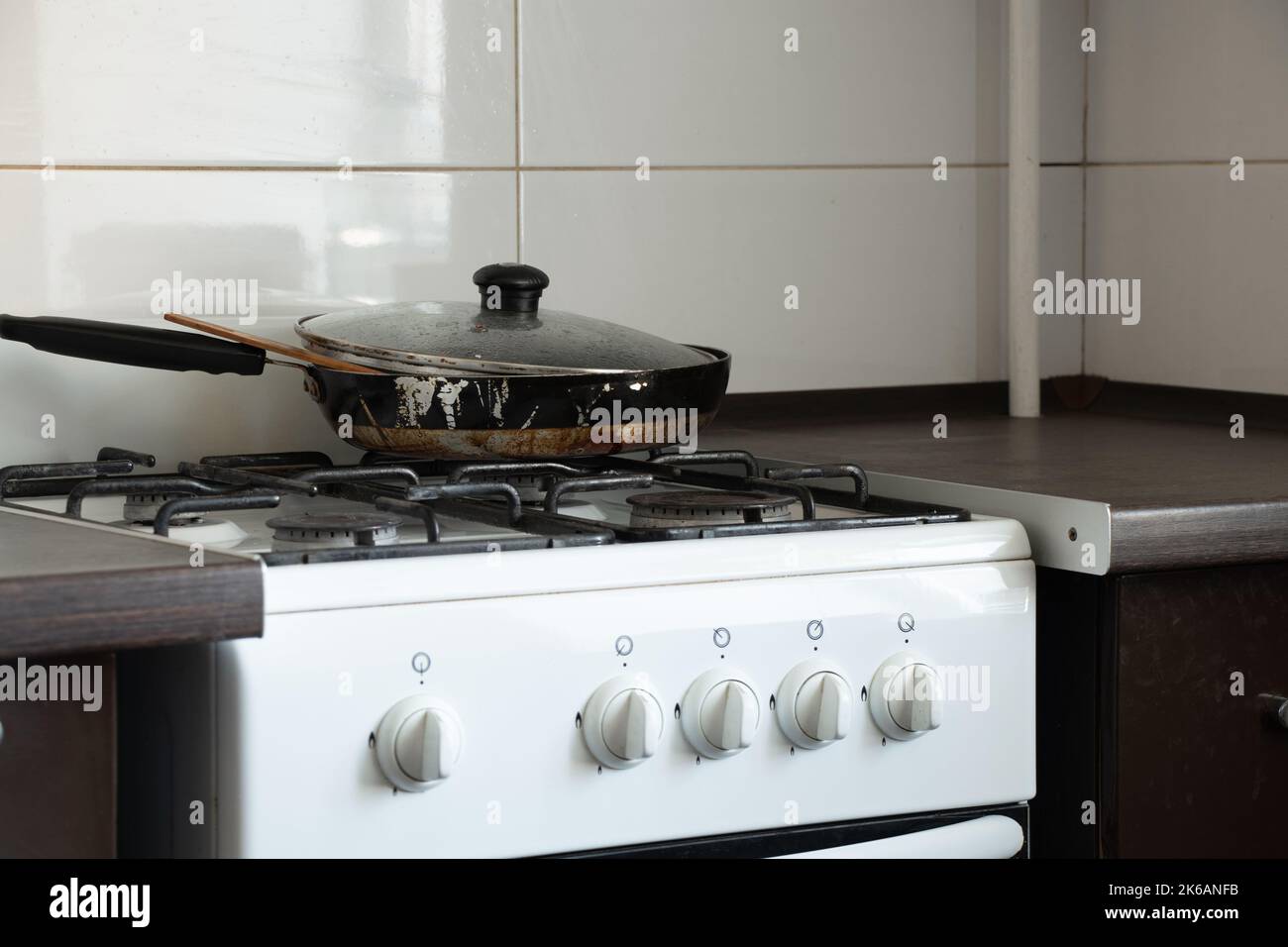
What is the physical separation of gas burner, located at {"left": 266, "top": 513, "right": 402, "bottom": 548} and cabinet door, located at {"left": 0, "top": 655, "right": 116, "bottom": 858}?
0.16 m

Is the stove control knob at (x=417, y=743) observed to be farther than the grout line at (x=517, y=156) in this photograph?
No

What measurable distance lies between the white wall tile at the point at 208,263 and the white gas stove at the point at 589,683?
285mm

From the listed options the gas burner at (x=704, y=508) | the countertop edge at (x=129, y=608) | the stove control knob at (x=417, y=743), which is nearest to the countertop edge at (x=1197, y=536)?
the gas burner at (x=704, y=508)

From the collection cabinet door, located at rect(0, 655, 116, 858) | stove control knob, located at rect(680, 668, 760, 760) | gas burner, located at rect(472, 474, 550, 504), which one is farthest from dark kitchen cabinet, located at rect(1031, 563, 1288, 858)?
cabinet door, located at rect(0, 655, 116, 858)

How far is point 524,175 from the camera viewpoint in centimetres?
150

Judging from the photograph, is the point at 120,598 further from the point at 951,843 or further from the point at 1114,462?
the point at 1114,462

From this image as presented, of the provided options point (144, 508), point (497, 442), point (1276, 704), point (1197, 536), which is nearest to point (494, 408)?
point (497, 442)

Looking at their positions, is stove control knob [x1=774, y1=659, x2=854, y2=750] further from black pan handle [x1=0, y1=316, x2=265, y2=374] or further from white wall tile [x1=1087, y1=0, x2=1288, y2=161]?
white wall tile [x1=1087, y1=0, x2=1288, y2=161]

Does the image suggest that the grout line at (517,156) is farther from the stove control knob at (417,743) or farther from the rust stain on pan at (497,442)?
the stove control knob at (417,743)

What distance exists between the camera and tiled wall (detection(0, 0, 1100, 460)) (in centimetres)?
133

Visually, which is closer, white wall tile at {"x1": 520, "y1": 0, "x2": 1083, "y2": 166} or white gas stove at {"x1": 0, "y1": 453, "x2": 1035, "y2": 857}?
white gas stove at {"x1": 0, "y1": 453, "x2": 1035, "y2": 857}

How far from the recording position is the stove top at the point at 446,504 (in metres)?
0.97
